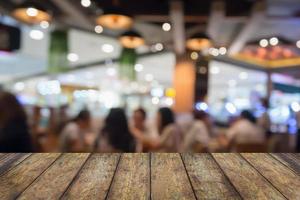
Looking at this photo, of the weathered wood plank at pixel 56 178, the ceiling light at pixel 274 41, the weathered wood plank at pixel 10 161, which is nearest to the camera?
the weathered wood plank at pixel 56 178

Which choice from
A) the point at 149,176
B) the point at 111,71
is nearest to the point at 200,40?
the point at 149,176

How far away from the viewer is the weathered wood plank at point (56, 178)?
4.40 ft

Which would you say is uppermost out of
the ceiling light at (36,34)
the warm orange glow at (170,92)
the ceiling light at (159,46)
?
the ceiling light at (36,34)

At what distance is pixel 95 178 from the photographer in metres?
1.57

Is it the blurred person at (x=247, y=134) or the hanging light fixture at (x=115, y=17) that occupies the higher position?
the hanging light fixture at (x=115, y=17)

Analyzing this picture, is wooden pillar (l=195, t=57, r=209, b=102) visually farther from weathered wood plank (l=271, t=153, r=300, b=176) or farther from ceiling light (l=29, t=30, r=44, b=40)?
weathered wood plank (l=271, t=153, r=300, b=176)

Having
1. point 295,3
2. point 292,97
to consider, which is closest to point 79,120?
point 295,3

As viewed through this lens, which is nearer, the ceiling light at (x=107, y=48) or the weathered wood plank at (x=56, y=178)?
the weathered wood plank at (x=56, y=178)

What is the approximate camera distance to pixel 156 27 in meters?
8.27

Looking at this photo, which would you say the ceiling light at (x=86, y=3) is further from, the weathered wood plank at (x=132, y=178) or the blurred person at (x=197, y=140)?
the weathered wood plank at (x=132, y=178)

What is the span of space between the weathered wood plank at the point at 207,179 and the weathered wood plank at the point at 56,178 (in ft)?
1.65

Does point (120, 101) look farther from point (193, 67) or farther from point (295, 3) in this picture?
point (295, 3)

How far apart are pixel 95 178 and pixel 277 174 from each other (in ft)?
2.62

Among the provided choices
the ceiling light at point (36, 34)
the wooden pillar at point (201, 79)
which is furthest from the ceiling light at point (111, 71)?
the wooden pillar at point (201, 79)
